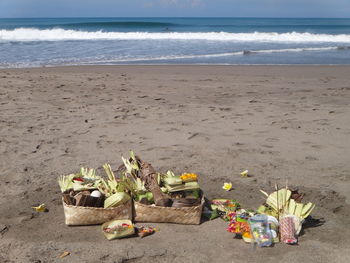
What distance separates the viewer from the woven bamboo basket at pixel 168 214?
10.9 feet

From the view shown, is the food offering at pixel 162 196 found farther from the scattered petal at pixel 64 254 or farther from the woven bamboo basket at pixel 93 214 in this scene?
the scattered petal at pixel 64 254

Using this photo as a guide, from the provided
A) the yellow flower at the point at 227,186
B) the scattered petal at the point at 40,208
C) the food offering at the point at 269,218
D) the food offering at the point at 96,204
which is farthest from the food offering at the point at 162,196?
Result: the scattered petal at the point at 40,208

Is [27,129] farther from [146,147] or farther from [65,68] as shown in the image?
[65,68]

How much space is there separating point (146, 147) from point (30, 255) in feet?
8.16

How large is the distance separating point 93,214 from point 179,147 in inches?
84.8

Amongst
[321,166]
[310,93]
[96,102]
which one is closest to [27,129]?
[96,102]

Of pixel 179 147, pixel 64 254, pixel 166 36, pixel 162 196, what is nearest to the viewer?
pixel 64 254

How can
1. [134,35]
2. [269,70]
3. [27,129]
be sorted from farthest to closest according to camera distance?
[134,35], [269,70], [27,129]

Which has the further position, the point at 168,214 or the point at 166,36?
the point at 166,36

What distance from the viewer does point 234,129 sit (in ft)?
19.6

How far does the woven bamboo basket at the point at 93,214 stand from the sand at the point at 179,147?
81 millimetres

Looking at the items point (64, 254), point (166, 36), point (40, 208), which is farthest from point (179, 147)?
point (166, 36)

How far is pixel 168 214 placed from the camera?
11.0ft

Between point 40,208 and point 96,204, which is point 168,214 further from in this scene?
point 40,208
